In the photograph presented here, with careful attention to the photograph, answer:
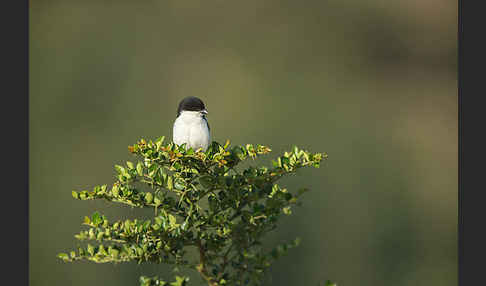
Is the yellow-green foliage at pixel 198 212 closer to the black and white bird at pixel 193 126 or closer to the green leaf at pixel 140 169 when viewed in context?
the green leaf at pixel 140 169

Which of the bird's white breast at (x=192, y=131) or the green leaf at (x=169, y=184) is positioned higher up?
the bird's white breast at (x=192, y=131)

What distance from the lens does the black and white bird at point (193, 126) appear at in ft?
7.97

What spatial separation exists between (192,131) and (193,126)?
25 mm

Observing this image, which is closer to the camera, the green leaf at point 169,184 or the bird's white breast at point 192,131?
the green leaf at point 169,184

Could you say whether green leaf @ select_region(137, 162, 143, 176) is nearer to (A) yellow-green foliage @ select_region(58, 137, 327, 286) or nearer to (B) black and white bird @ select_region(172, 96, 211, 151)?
(A) yellow-green foliage @ select_region(58, 137, 327, 286)

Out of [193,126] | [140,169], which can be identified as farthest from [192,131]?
[140,169]

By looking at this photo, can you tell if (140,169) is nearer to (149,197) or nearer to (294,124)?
(149,197)

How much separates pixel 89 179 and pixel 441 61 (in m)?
4.63

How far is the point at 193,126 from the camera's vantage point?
243 cm

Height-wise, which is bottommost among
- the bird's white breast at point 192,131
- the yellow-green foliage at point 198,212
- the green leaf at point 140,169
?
the yellow-green foliage at point 198,212

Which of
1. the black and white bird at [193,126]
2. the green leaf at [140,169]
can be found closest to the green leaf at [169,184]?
the green leaf at [140,169]

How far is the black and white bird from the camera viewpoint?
7.97ft

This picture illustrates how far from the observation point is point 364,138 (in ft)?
19.5

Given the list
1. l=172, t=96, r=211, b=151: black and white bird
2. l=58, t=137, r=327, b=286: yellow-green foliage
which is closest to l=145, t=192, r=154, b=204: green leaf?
l=58, t=137, r=327, b=286: yellow-green foliage
